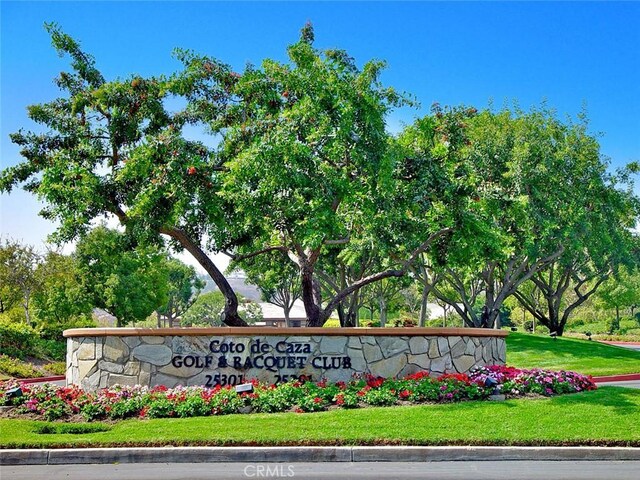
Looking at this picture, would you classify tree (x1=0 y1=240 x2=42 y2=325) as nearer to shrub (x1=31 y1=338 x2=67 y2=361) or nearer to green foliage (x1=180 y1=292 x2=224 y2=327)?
shrub (x1=31 y1=338 x2=67 y2=361)

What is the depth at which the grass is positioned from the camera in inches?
418

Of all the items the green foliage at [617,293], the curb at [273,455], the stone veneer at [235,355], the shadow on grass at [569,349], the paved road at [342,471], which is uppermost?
the green foliage at [617,293]

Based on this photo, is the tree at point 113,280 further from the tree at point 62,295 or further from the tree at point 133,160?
the tree at point 133,160

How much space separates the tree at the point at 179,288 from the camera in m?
77.1

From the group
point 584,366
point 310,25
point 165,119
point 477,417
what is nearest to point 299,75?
point 310,25

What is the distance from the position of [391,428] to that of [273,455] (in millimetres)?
2143

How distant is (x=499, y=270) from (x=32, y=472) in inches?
1233

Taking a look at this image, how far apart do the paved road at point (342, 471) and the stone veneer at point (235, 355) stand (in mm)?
5077

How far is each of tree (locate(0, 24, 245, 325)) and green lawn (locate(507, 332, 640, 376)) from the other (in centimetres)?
1562

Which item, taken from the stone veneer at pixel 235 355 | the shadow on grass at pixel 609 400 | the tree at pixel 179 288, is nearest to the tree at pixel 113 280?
the stone veneer at pixel 235 355

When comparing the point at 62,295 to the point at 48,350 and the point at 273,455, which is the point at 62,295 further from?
the point at 273,455

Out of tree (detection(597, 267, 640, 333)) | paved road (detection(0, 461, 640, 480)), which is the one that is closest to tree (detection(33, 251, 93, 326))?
paved road (detection(0, 461, 640, 480))

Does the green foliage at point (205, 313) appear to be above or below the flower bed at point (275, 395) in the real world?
above

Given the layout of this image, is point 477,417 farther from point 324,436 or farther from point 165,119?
point 165,119
